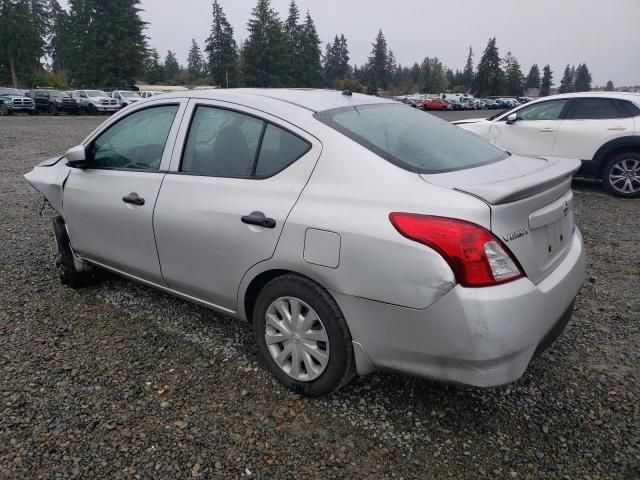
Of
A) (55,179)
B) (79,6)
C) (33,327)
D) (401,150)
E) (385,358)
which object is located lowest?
(33,327)

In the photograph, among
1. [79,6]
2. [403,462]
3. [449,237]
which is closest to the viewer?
[449,237]

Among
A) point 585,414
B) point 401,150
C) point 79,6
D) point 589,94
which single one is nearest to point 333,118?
point 401,150

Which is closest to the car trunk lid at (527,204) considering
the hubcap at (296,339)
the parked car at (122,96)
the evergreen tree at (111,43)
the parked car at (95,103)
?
the hubcap at (296,339)

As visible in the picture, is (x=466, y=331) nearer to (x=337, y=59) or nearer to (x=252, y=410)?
(x=252, y=410)

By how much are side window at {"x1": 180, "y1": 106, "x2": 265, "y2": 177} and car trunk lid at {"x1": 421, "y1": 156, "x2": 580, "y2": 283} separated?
3.45 ft

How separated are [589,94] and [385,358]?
7581mm

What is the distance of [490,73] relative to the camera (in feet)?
295

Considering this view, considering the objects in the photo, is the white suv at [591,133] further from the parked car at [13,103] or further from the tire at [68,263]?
the parked car at [13,103]

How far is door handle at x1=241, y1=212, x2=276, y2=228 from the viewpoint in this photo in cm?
251

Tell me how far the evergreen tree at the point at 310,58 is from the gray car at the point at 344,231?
252 ft

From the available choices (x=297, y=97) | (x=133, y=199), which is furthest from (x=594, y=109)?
(x=133, y=199)

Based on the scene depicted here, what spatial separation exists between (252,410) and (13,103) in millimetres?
Answer: 34861

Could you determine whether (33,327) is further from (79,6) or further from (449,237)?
(79,6)

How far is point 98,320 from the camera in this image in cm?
357
